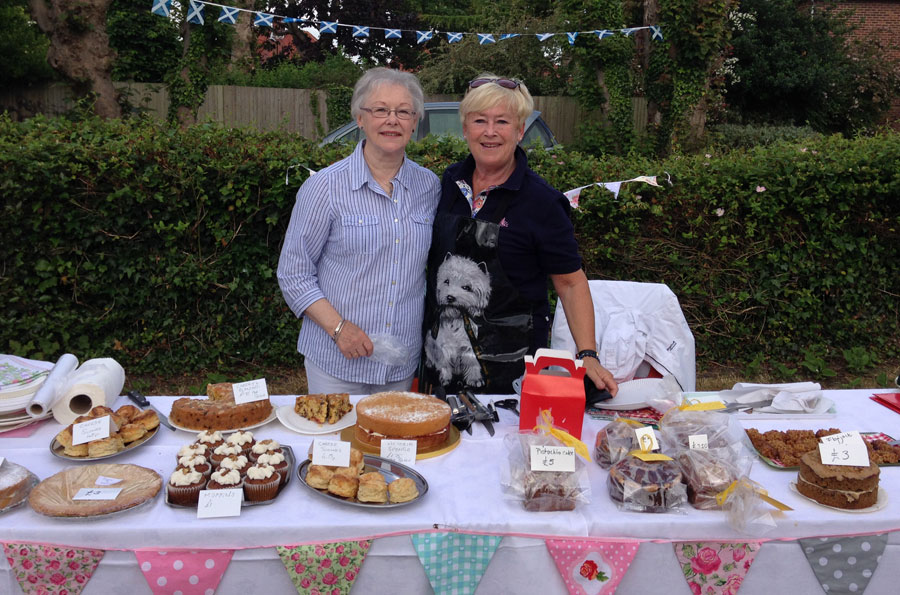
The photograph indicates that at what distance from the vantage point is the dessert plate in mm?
1593

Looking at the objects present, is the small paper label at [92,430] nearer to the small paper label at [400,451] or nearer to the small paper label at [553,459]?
the small paper label at [400,451]

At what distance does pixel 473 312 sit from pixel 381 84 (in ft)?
2.69

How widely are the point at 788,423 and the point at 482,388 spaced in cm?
102

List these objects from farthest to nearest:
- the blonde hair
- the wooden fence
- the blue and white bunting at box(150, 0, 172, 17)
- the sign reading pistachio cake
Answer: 1. the wooden fence
2. the blue and white bunting at box(150, 0, 172, 17)
3. the blonde hair
4. the sign reading pistachio cake

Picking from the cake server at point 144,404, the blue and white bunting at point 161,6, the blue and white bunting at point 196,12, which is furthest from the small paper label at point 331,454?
the blue and white bunting at point 196,12

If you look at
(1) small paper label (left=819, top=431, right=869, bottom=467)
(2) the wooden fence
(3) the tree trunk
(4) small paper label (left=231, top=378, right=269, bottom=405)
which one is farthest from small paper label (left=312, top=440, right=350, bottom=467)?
(2) the wooden fence

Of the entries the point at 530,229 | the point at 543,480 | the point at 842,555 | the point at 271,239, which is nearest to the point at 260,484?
the point at 543,480

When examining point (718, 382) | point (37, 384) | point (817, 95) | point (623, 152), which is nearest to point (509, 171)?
point (37, 384)

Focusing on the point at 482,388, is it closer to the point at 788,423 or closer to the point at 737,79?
the point at 788,423

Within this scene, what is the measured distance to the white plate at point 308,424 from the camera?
199cm

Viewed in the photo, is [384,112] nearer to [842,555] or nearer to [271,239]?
[842,555]

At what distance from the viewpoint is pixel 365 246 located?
2.24 metres

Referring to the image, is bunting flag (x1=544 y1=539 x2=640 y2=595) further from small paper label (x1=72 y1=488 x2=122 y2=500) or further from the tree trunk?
the tree trunk

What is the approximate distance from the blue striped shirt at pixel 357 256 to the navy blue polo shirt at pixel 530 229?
0.71ft
